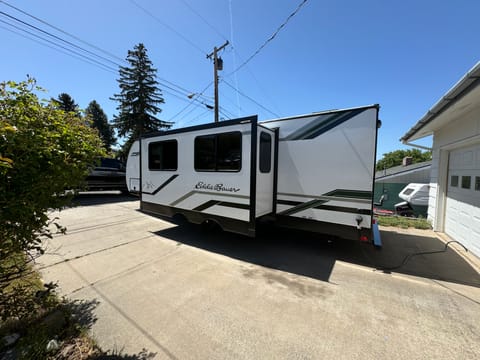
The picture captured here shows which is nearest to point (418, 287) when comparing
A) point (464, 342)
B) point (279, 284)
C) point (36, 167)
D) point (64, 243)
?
point (464, 342)

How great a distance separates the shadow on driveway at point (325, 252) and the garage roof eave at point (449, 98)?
2805 millimetres

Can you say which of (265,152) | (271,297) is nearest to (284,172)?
(265,152)

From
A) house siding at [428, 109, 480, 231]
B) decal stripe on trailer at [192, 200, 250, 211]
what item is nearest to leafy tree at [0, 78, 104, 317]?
decal stripe on trailer at [192, 200, 250, 211]

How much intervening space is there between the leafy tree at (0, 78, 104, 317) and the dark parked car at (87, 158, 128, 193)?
1073cm

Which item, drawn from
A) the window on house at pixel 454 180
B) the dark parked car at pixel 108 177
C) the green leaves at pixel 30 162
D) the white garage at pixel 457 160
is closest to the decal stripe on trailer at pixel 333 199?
the white garage at pixel 457 160

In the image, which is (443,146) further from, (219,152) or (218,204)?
(218,204)

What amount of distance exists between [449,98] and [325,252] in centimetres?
346

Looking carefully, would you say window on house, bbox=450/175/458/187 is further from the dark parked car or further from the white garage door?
the dark parked car

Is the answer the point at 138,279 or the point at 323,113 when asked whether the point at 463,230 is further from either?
the point at 138,279

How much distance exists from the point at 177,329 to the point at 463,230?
5.93m

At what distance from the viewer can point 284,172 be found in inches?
165

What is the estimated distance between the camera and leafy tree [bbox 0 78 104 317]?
4.98 ft

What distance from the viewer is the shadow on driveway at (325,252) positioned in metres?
3.38

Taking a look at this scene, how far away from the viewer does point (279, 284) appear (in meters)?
2.98
